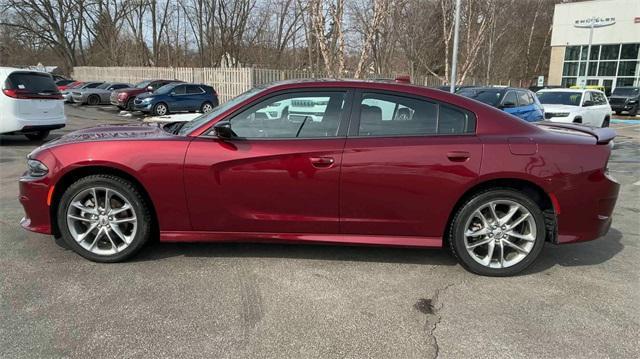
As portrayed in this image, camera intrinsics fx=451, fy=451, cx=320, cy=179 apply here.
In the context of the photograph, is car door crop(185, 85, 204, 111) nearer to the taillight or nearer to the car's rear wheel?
the car's rear wheel

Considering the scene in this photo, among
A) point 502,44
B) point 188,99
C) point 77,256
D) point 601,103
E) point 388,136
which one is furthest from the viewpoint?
point 502,44

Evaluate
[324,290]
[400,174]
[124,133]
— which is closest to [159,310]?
[324,290]

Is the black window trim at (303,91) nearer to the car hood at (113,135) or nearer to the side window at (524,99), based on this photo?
the car hood at (113,135)

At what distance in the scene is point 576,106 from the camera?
42.7 feet

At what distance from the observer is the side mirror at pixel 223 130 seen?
3.60 meters

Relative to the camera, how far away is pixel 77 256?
13.0ft

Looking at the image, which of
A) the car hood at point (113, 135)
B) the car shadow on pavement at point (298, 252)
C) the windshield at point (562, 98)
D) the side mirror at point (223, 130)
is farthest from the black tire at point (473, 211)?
the windshield at point (562, 98)

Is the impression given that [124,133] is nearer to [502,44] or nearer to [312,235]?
[312,235]

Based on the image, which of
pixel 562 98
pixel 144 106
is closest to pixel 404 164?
pixel 562 98

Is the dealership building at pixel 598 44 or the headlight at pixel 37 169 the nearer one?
the headlight at pixel 37 169

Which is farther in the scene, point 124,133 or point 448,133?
point 124,133

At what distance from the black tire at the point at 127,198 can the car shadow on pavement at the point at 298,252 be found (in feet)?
0.54

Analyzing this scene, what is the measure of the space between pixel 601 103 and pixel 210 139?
14.4m

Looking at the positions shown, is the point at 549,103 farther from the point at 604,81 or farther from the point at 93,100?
the point at 604,81
